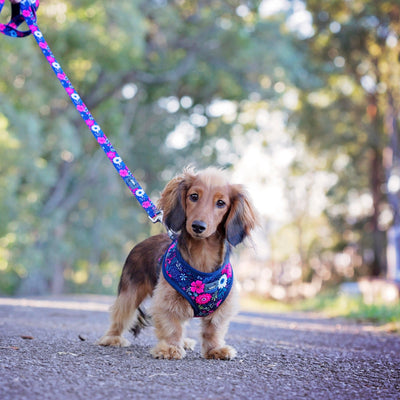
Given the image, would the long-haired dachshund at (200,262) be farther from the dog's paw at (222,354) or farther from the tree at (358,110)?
the tree at (358,110)

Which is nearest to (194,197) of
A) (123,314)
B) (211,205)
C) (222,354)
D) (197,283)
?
(211,205)

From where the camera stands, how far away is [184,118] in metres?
23.6

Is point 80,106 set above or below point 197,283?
above

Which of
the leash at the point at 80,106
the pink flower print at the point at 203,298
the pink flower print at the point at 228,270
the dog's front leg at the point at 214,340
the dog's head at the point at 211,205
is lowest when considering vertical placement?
the dog's front leg at the point at 214,340

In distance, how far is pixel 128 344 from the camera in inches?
186

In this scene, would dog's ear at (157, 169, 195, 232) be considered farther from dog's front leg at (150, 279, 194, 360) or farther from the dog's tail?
the dog's tail

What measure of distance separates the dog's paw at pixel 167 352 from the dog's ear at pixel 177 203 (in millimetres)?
799

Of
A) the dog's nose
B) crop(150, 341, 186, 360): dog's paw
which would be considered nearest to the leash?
the dog's nose

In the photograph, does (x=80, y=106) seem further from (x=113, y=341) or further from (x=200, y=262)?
(x=113, y=341)

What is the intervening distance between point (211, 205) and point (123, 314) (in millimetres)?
1275

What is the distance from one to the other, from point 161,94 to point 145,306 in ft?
56.9

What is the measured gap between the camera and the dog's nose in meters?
3.85

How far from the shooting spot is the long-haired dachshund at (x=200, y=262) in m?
4.09

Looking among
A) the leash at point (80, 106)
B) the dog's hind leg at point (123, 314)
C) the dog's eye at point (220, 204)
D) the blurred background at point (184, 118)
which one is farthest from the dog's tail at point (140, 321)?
the blurred background at point (184, 118)
